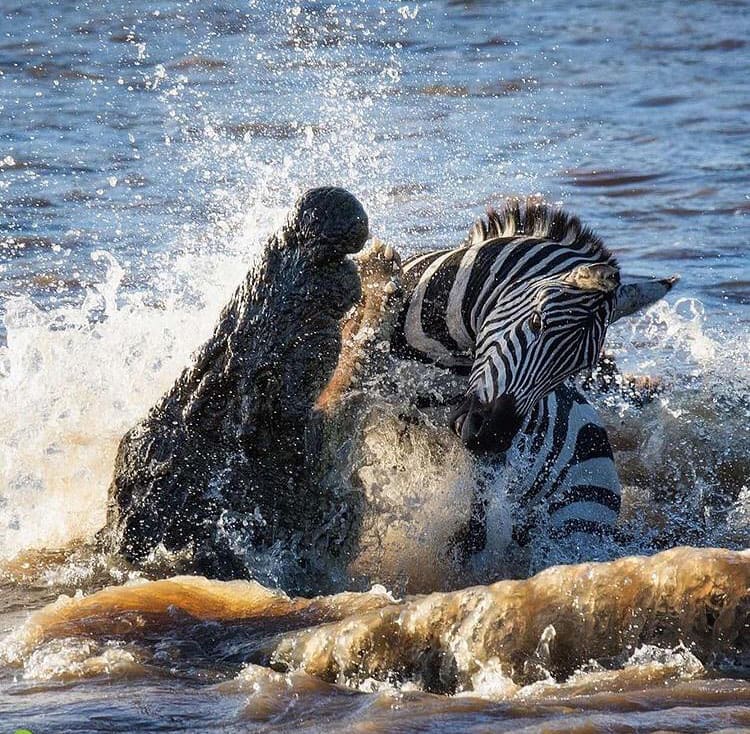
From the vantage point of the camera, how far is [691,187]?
10.8 m

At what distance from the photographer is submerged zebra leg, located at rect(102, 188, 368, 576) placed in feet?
13.4

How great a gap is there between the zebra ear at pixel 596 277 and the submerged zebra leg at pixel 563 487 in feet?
2.27

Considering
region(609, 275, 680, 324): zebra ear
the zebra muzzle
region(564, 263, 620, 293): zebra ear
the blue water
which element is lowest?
the zebra muzzle

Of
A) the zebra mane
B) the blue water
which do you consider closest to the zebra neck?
the zebra mane

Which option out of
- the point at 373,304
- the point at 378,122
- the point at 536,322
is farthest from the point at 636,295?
the point at 378,122

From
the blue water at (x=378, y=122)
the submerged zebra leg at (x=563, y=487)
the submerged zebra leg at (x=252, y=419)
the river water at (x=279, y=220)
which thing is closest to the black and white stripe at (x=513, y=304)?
the submerged zebra leg at (x=563, y=487)

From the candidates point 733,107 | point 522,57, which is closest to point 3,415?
point 733,107

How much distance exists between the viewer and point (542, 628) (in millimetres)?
3102

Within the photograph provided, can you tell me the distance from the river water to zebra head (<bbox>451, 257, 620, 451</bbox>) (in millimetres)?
1040

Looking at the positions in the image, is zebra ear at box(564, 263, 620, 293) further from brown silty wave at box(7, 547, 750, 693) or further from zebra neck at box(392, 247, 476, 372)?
brown silty wave at box(7, 547, 750, 693)

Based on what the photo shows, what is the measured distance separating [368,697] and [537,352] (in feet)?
5.69

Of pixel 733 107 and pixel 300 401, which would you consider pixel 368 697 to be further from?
pixel 733 107

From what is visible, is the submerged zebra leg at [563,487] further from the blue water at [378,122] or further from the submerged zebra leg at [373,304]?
the blue water at [378,122]

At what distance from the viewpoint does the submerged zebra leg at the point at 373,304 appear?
470 cm
